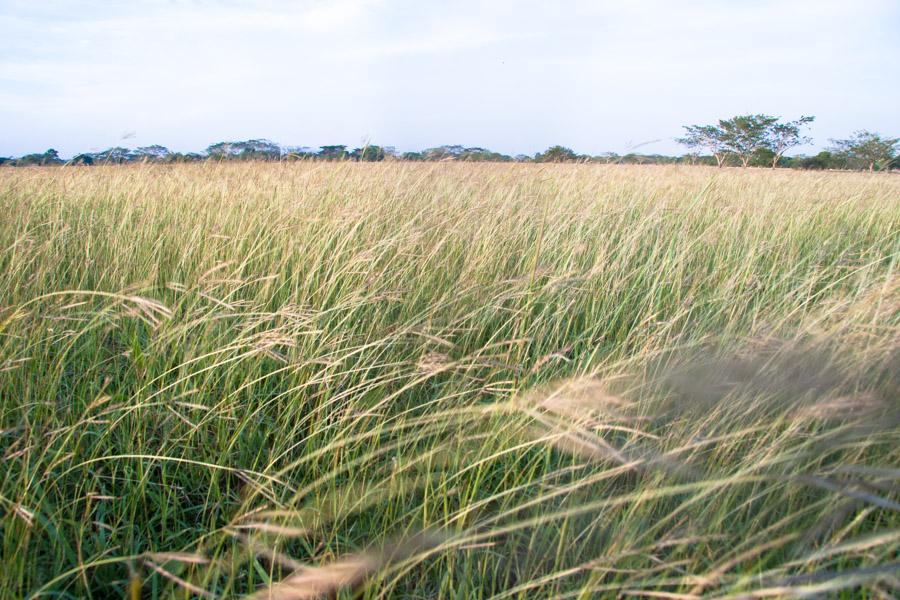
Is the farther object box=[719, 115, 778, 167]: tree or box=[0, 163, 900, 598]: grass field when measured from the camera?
box=[719, 115, 778, 167]: tree

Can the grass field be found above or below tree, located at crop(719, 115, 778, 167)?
below

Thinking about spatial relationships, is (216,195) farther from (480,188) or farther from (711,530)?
(711,530)

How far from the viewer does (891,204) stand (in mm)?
4547

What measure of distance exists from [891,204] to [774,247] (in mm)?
2557

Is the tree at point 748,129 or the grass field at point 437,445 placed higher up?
the tree at point 748,129

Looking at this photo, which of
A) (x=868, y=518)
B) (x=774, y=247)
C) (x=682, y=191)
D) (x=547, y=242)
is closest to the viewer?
(x=868, y=518)

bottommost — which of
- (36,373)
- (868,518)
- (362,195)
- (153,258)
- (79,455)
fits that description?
(868,518)

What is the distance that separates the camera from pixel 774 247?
9.66 feet

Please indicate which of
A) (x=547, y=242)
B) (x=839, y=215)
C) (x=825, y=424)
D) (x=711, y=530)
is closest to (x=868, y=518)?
(x=825, y=424)

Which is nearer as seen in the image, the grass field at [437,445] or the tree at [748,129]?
the grass field at [437,445]

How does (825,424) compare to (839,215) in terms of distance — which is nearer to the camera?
(825,424)

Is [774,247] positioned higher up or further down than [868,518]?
higher up

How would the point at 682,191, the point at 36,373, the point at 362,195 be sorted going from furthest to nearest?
the point at 682,191
the point at 362,195
the point at 36,373

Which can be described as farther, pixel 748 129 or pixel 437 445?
pixel 748 129
